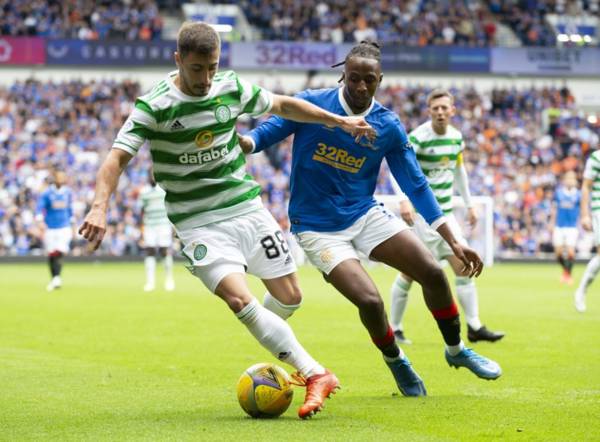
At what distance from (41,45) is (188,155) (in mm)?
36429

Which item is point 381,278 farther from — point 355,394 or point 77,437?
point 77,437

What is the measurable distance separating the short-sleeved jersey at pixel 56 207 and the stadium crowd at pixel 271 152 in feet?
37.0

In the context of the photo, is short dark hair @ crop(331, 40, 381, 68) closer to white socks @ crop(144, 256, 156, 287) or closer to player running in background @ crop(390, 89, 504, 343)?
player running in background @ crop(390, 89, 504, 343)

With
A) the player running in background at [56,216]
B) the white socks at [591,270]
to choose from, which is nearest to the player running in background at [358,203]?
the white socks at [591,270]

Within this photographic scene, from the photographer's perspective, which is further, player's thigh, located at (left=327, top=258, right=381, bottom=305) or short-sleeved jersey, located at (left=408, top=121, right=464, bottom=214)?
short-sleeved jersey, located at (left=408, top=121, right=464, bottom=214)

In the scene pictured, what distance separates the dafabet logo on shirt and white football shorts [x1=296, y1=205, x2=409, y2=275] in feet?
1.25

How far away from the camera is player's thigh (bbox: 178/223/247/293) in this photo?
666 cm

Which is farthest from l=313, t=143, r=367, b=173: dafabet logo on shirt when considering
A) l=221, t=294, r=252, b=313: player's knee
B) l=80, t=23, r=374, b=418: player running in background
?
l=221, t=294, r=252, b=313: player's knee

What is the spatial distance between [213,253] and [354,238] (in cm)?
136

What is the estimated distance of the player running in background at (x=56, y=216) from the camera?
22.0m

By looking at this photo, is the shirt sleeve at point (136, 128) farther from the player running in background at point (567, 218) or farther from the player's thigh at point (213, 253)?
the player running in background at point (567, 218)

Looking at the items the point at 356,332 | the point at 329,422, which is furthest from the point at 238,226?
the point at 356,332

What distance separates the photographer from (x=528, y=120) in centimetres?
4450

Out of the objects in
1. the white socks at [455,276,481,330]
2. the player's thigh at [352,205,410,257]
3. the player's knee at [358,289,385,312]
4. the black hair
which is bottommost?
the white socks at [455,276,481,330]
